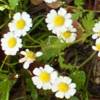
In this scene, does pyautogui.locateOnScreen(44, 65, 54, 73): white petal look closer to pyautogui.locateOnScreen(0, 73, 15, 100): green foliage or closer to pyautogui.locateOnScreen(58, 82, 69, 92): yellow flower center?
pyautogui.locateOnScreen(58, 82, 69, 92): yellow flower center

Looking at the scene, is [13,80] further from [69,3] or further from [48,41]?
[69,3]

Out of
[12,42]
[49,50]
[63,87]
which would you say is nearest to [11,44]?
[12,42]

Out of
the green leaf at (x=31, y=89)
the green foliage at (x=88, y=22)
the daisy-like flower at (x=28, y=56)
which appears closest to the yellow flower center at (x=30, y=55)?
the daisy-like flower at (x=28, y=56)

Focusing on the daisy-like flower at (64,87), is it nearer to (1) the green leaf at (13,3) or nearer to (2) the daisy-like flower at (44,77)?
(2) the daisy-like flower at (44,77)

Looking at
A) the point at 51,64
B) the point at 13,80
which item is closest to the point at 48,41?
the point at 51,64

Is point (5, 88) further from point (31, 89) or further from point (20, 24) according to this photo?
point (20, 24)

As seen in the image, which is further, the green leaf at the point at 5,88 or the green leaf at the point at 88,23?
the green leaf at the point at 5,88
